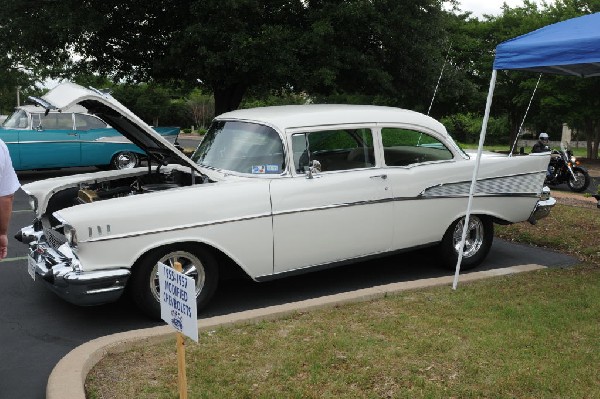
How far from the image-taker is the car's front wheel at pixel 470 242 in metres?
6.44

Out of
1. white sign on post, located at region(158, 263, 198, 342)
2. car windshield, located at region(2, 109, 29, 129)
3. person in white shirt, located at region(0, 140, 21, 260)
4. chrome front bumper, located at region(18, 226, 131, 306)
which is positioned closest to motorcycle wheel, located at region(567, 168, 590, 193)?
chrome front bumper, located at region(18, 226, 131, 306)

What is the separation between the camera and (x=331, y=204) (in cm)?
550

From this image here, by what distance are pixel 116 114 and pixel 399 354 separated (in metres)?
3.11

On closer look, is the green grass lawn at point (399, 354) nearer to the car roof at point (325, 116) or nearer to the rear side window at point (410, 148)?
the rear side window at point (410, 148)

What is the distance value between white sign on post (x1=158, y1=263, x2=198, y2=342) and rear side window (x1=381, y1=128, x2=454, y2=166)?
336cm

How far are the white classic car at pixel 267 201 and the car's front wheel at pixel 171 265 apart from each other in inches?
0.4

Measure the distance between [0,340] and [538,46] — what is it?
515 centimetres

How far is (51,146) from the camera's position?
45.4 feet

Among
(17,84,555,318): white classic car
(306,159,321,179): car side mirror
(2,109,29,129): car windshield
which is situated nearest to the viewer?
(17,84,555,318): white classic car

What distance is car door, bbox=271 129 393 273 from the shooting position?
5309 millimetres

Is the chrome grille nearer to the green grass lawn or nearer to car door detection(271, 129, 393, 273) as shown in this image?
the green grass lawn

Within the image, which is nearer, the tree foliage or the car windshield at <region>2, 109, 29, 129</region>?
the car windshield at <region>2, 109, 29, 129</region>

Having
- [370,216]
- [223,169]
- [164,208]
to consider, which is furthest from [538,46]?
[164,208]

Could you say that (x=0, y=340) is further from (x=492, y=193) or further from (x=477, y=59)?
(x=477, y=59)
